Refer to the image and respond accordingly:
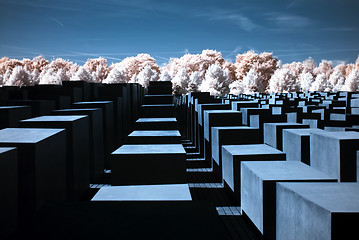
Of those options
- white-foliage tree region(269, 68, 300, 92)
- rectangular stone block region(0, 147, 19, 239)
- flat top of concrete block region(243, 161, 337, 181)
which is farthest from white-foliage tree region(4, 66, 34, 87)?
flat top of concrete block region(243, 161, 337, 181)

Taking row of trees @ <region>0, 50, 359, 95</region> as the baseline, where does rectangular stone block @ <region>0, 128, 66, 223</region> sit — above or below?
below

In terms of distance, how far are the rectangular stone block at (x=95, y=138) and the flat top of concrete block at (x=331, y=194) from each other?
4.74 meters

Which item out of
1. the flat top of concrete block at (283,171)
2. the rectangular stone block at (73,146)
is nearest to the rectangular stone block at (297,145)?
the flat top of concrete block at (283,171)

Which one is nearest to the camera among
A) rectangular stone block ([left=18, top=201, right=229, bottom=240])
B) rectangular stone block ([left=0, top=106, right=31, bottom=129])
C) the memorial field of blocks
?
rectangular stone block ([left=18, top=201, right=229, bottom=240])

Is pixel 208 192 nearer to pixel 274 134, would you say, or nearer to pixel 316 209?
pixel 274 134

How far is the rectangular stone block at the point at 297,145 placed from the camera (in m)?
Result: 5.99

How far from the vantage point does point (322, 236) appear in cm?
264

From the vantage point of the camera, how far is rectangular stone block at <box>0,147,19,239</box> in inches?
136

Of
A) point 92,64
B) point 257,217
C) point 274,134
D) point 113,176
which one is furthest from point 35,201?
point 92,64

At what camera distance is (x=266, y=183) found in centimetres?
392

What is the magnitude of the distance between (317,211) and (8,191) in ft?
10.2

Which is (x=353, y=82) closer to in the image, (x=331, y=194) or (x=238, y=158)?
(x=238, y=158)

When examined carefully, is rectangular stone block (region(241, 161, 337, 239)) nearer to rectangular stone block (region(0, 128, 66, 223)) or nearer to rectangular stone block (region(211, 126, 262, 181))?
rectangular stone block (region(211, 126, 262, 181))

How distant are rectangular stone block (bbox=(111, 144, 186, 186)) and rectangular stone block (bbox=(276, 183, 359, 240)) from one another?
2071mm
